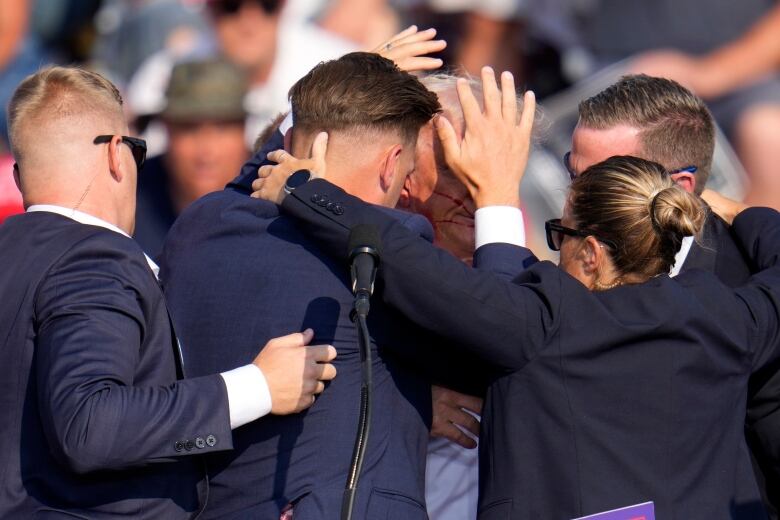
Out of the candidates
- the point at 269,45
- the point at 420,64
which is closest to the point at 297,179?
the point at 420,64

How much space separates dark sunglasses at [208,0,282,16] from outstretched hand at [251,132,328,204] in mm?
3814

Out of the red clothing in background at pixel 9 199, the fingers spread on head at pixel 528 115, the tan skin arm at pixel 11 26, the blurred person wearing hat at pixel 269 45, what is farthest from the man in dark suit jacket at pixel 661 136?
the tan skin arm at pixel 11 26

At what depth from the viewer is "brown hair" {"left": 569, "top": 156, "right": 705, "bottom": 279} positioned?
2783 mm

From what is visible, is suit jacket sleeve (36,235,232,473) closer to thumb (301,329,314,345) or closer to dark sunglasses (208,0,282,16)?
thumb (301,329,314,345)

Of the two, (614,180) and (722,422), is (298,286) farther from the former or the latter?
(722,422)

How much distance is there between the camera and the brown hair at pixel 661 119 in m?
3.49

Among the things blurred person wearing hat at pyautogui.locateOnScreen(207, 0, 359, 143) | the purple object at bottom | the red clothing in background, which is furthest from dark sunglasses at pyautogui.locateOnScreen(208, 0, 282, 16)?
the purple object at bottom

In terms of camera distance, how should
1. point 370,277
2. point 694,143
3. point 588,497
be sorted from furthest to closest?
point 694,143 → point 588,497 → point 370,277

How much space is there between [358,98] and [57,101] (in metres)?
0.71

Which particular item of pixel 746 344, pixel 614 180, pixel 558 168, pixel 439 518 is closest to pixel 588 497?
pixel 746 344

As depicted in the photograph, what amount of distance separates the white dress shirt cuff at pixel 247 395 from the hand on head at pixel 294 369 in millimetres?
15

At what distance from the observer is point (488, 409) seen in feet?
9.14

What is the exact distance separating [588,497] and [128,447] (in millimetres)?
995

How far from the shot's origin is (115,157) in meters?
2.86
